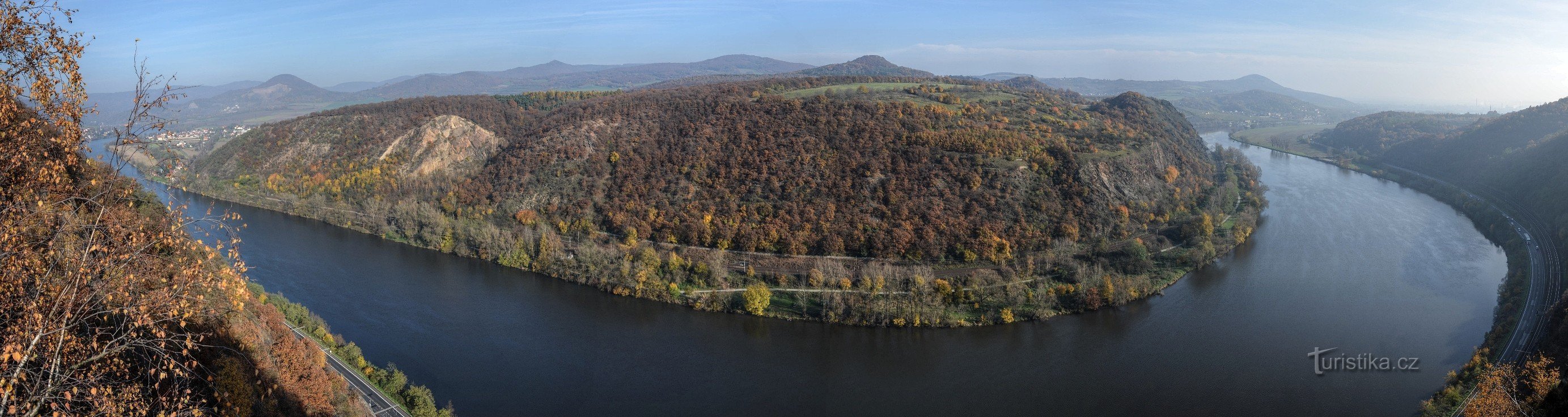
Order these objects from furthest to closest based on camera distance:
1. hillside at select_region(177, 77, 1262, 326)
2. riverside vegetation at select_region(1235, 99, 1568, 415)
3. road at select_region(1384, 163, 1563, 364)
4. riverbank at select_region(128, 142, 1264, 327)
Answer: hillside at select_region(177, 77, 1262, 326), riverbank at select_region(128, 142, 1264, 327), road at select_region(1384, 163, 1563, 364), riverside vegetation at select_region(1235, 99, 1568, 415)

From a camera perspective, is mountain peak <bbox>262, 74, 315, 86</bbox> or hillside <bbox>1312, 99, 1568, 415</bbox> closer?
hillside <bbox>1312, 99, 1568, 415</bbox>

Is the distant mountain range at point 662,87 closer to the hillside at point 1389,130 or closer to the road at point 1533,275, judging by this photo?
the hillside at point 1389,130

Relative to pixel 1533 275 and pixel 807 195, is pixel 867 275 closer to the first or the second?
pixel 807 195

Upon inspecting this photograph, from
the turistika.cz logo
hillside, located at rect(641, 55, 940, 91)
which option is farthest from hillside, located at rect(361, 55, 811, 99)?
the turistika.cz logo

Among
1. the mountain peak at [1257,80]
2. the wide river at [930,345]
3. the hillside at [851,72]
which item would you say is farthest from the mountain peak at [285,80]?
the mountain peak at [1257,80]

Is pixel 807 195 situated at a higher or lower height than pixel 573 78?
lower

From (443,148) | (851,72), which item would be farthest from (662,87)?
(443,148)

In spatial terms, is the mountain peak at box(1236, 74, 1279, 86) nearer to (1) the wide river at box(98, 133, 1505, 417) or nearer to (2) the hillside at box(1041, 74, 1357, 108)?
(2) the hillside at box(1041, 74, 1357, 108)

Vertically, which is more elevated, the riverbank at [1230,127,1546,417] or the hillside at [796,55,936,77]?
the hillside at [796,55,936,77]
